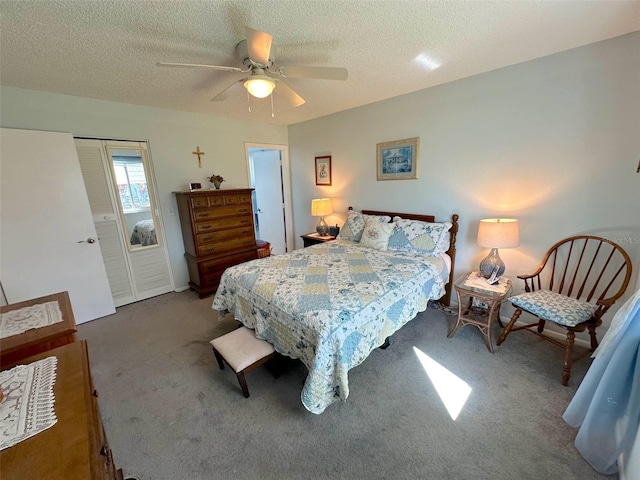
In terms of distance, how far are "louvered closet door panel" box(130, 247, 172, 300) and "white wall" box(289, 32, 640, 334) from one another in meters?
3.05

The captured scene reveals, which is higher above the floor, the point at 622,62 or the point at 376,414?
the point at 622,62

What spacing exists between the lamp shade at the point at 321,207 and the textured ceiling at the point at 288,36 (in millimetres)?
1637

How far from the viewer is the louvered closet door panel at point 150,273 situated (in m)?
3.40

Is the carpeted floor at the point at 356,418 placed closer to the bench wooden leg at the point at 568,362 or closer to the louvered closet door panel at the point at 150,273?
the bench wooden leg at the point at 568,362

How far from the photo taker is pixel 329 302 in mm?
1765

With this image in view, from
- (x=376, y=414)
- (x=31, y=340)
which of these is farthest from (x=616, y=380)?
(x=31, y=340)

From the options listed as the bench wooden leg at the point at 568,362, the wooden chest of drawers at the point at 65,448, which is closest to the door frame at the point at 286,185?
the wooden chest of drawers at the point at 65,448

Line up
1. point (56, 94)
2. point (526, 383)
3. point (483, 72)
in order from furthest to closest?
point (56, 94) → point (483, 72) → point (526, 383)

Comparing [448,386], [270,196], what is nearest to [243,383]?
[448,386]

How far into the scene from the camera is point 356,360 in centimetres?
172

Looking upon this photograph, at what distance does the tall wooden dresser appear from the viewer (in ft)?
11.0

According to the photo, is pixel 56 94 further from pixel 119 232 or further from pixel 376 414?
pixel 376 414

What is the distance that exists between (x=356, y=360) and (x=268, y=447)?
701 mm

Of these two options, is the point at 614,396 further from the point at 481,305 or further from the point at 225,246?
the point at 225,246
